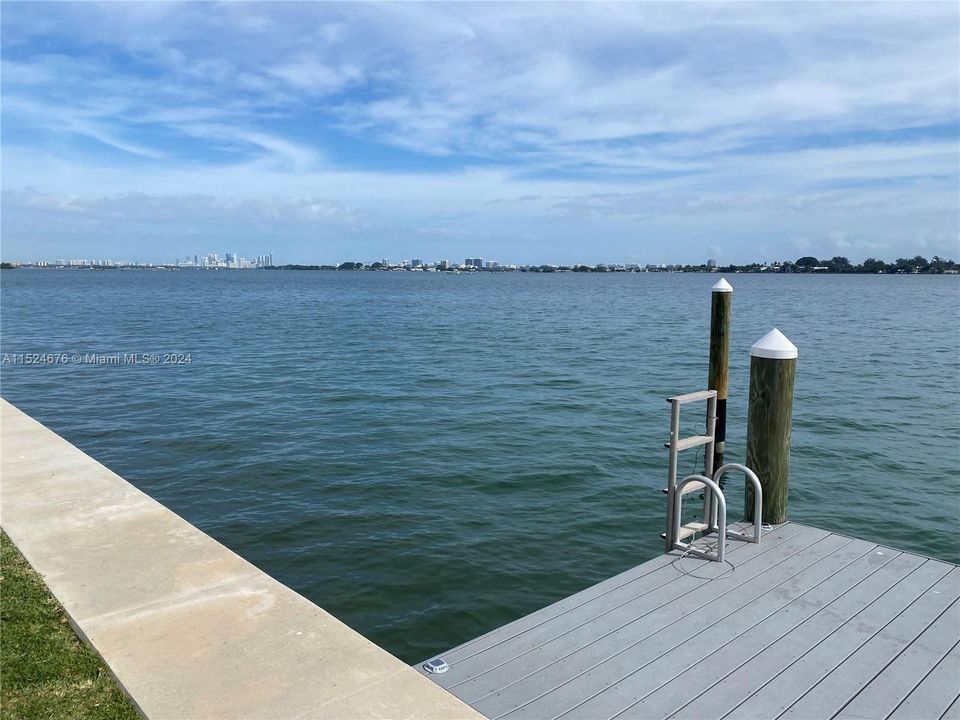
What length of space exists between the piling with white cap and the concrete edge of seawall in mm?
4479

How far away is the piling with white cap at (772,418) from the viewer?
7008 millimetres

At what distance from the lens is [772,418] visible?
23.2 feet

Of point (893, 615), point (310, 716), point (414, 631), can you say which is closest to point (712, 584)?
point (893, 615)

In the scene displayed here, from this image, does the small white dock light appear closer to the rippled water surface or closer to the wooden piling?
the rippled water surface

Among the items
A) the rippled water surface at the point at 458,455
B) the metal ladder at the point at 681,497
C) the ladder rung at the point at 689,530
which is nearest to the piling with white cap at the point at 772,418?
the metal ladder at the point at 681,497

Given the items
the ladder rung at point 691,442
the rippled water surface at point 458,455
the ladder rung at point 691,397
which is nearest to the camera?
the ladder rung at point 691,397

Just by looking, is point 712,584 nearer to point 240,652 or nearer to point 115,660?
point 240,652

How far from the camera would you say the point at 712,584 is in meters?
5.68

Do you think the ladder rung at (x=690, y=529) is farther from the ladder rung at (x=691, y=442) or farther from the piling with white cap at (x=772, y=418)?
the ladder rung at (x=691, y=442)

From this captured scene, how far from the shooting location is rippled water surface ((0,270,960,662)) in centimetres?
823

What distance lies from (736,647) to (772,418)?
3010 millimetres

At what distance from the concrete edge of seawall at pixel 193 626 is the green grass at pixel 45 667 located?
8 centimetres

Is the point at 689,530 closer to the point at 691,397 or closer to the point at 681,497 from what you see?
the point at 681,497

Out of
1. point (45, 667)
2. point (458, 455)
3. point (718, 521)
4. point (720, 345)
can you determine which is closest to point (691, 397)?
point (718, 521)
